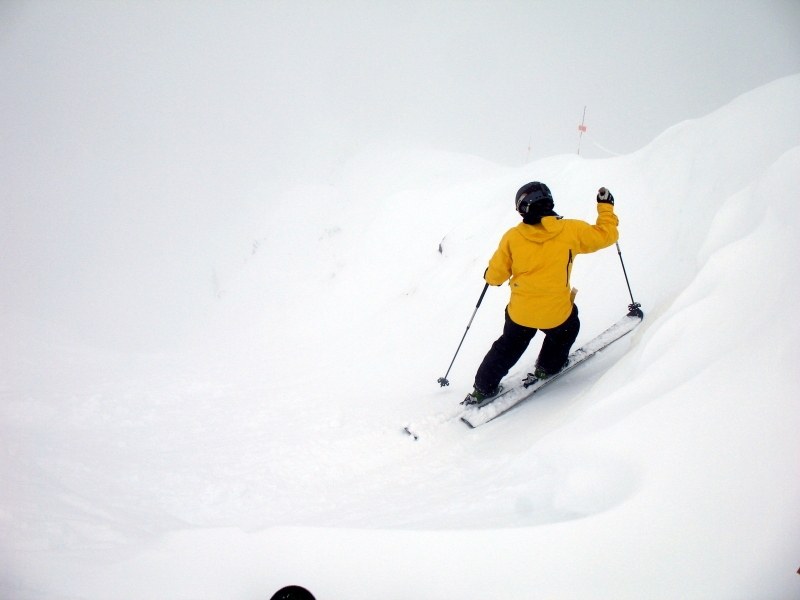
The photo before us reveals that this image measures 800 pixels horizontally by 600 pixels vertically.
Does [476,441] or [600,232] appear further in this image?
[476,441]

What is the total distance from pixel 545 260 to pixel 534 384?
1.48m

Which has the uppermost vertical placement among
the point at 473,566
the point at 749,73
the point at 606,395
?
the point at 749,73

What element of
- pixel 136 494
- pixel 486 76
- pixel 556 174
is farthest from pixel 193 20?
pixel 136 494

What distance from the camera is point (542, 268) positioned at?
11.6 feet

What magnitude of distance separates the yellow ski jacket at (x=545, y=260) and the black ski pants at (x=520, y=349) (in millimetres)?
140

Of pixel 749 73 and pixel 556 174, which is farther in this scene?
pixel 749 73

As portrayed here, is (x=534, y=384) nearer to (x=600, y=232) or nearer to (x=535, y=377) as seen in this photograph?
(x=535, y=377)

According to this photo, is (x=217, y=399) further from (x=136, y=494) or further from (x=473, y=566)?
(x=473, y=566)

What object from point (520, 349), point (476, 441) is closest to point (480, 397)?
point (476, 441)

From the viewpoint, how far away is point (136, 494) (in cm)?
370

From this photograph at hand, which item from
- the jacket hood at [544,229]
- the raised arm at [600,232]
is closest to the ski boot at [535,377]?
the raised arm at [600,232]

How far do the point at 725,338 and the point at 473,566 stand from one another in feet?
6.38

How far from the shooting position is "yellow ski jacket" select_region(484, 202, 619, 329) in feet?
11.2

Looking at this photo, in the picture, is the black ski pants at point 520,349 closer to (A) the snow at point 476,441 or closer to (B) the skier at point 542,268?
(B) the skier at point 542,268
